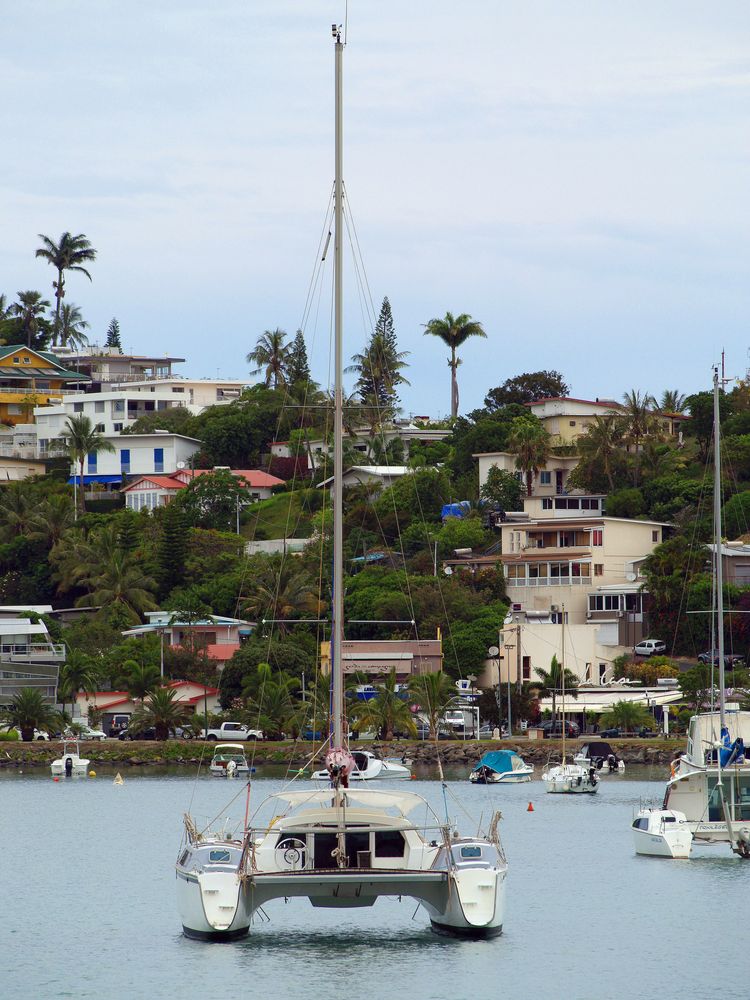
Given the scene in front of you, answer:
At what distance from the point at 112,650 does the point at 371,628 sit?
16761 mm

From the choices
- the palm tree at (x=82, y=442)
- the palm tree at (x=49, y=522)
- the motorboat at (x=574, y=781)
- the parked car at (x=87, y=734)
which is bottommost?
the motorboat at (x=574, y=781)

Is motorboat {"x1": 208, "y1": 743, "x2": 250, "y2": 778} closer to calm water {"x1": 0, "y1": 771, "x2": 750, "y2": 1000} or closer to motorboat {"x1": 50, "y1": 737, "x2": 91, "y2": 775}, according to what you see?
motorboat {"x1": 50, "y1": 737, "x2": 91, "y2": 775}

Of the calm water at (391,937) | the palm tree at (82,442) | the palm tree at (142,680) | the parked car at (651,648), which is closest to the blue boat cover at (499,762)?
the parked car at (651,648)

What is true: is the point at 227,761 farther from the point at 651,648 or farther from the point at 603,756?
the point at 651,648

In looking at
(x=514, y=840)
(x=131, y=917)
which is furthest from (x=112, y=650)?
(x=131, y=917)

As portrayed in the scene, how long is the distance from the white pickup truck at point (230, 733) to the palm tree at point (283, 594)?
26.1 feet

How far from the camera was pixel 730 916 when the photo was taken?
38.6 meters

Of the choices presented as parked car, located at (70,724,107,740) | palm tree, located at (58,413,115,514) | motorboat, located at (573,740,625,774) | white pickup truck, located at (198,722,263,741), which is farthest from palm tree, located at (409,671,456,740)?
palm tree, located at (58,413,115,514)

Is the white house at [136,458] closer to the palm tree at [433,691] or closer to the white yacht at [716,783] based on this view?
the palm tree at [433,691]

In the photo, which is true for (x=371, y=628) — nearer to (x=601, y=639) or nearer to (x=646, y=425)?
(x=601, y=639)

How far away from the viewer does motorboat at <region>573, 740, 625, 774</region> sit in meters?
90.2

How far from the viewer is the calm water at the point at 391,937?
1196 inches

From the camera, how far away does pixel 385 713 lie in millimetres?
98688

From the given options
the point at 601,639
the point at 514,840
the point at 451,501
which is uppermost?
the point at 451,501
